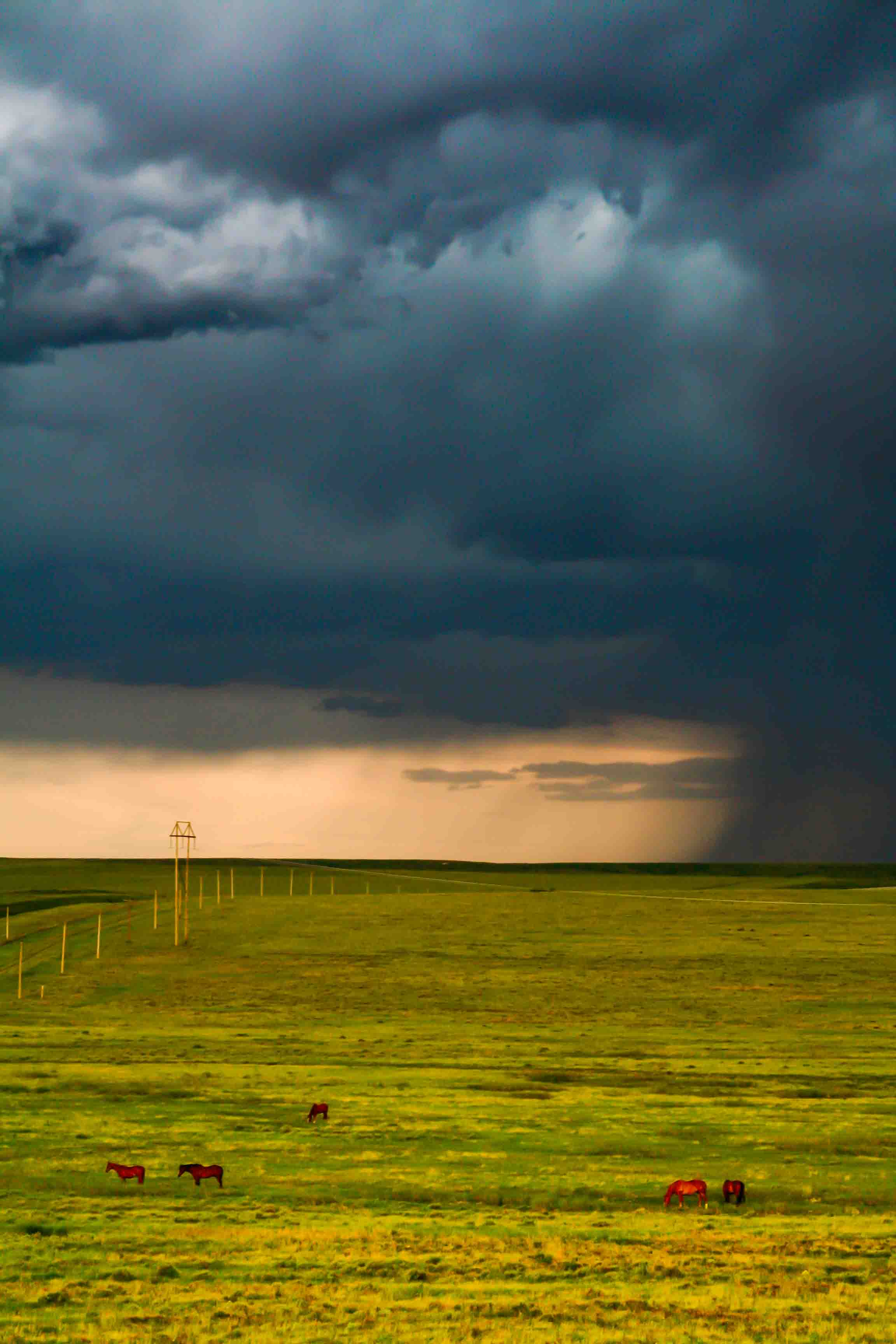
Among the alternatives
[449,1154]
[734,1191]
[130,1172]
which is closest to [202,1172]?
[130,1172]

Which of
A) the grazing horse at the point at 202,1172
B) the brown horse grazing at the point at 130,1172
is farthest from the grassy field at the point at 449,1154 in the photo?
the grazing horse at the point at 202,1172

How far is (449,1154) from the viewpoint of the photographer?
1795 inches

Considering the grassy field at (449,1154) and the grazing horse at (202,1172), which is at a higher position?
the grazing horse at (202,1172)

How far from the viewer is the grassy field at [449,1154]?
2748 cm

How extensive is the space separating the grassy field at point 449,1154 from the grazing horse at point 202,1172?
0.50 meters

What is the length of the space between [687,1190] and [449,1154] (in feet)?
33.6

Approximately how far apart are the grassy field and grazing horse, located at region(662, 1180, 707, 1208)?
69 centimetres

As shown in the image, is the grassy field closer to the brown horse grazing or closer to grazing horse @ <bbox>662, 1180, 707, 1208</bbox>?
the brown horse grazing

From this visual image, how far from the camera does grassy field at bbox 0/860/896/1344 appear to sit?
27.5 metres

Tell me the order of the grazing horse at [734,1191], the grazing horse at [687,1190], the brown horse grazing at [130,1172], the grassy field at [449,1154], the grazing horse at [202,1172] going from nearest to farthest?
the grassy field at [449,1154] → the grazing horse at [687,1190] → the grazing horse at [734,1191] → the grazing horse at [202,1172] → the brown horse grazing at [130,1172]

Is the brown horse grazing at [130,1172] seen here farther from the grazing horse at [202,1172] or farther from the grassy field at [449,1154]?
the grazing horse at [202,1172]

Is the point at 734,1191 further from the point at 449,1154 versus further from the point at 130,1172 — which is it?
the point at 130,1172

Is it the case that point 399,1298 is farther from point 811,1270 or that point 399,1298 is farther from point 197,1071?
point 197,1071

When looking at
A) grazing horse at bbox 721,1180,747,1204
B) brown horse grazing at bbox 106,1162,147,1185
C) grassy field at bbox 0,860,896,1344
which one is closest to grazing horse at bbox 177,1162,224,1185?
grassy field at bbox 0,860,896,1344
